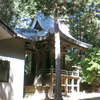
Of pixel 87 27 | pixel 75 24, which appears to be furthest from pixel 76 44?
pixel 75 24

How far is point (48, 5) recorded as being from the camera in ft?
38.8

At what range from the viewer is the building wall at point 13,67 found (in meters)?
9.10

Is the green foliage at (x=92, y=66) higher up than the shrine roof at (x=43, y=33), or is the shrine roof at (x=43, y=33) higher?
the shrine roof at (x=43, y=33)

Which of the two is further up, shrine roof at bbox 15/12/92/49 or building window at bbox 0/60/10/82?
shrine roof at bbox 15/12/92/49

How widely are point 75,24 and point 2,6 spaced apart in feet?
38.1

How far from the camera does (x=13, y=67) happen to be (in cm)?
970

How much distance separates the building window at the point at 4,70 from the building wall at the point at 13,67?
8.0 inches

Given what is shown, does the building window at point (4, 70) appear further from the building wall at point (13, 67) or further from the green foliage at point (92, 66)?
the green foliage at point (92, 66)

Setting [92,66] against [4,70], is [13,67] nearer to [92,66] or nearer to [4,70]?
[4,70]

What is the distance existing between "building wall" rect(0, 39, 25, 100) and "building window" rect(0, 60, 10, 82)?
202 mm

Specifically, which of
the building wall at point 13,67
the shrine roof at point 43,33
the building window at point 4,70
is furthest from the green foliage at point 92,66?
the building window at point 4,70

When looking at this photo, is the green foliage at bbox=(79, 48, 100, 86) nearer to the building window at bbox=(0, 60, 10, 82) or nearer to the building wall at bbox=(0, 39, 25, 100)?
the building wall at bbox=(0, 39, 25, 100)

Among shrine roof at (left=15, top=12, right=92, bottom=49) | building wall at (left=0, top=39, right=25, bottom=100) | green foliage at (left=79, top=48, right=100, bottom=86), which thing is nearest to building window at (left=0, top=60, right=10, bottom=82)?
building wall at (left=0, top=39, right=25, bottom=100)

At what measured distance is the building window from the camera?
9.02 meters
